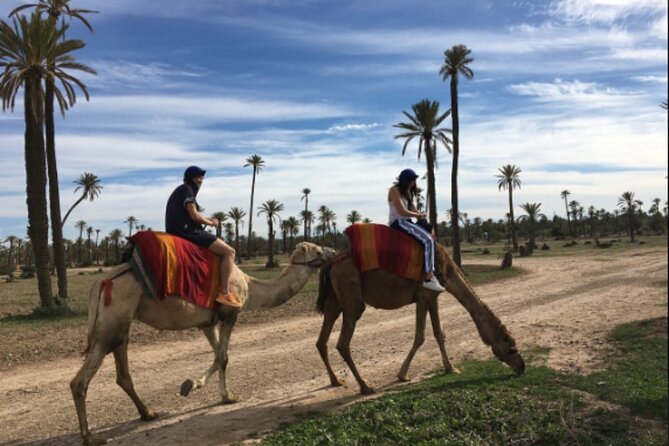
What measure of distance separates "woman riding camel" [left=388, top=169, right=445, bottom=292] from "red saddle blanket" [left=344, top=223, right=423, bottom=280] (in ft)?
0.29

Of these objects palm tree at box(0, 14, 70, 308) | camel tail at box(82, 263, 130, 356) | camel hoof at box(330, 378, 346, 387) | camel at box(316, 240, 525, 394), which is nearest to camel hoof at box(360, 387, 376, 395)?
camel at box(316, 240, 525, 394)

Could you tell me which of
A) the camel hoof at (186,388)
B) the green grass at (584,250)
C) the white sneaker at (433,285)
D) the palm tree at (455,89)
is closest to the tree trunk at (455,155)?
the palm tree at (455,89)

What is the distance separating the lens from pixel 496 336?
7.37 m

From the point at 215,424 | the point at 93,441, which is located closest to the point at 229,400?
the point at 215,424

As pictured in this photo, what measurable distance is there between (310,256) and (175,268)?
216 cm

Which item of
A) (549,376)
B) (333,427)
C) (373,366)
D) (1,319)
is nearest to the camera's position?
(333,427)

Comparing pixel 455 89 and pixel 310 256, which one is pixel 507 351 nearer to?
pixel 310 256

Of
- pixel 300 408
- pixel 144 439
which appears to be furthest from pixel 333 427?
pixel 144 439

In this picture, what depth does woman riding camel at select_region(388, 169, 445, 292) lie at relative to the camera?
739 centimetres

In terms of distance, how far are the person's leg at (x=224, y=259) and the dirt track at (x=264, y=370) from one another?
5.33 feet

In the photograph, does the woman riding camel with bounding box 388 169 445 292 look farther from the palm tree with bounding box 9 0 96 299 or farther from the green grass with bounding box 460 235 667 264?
the green grass with bounding box 460 235 667 264

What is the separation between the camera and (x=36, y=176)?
1784cm

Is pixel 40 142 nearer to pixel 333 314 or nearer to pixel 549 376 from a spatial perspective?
pixel 333 314

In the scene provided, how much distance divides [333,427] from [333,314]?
8.42 feet
